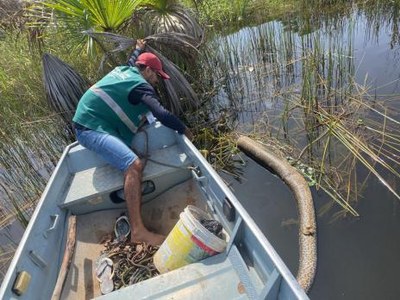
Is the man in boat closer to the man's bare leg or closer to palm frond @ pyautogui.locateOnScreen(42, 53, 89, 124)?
the man's bare leg

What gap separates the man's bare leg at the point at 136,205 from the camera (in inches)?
125

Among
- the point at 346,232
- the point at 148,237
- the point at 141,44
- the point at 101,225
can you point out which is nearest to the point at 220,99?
the point at 141,44

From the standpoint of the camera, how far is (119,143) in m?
3.51

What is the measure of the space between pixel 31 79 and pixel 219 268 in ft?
16.4

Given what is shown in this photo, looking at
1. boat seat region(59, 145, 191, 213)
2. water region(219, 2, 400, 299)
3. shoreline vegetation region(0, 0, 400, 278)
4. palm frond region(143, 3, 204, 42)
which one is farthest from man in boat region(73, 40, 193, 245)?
palm frond region(143, 3, 204, 42)

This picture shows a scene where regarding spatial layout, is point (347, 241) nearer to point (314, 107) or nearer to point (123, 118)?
point (314, 107)

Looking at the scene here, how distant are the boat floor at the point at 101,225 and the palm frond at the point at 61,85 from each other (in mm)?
2565

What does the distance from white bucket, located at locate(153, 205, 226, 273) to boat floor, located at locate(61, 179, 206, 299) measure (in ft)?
2.09

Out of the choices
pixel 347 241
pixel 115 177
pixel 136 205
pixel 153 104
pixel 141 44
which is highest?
pixel 141 44

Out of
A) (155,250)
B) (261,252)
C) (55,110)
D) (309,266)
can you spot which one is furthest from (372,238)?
(55,110)

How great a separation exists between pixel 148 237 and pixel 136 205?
319 millimetres

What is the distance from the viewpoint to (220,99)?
21.9 feet

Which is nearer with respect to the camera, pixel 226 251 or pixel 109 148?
pixel 226 251

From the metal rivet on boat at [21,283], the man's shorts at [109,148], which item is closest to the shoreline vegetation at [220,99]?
the man's shorts at [109,148]
